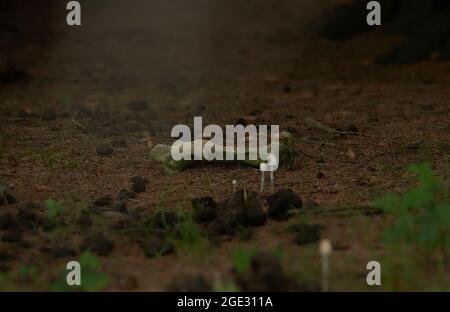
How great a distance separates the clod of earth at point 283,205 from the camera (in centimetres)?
349

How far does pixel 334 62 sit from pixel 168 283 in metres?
6.57

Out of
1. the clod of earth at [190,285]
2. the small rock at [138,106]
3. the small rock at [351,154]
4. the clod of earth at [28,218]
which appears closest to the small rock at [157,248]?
the clod of earth at [190,285]

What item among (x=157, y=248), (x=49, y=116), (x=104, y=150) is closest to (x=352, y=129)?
(x=104, y=150)

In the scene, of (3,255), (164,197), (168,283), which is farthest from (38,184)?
(168,283)

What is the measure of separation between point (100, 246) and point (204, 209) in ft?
1.65

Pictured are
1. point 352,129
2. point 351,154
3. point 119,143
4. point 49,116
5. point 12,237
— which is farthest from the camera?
point 49,116

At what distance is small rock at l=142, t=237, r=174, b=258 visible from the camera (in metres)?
3.12

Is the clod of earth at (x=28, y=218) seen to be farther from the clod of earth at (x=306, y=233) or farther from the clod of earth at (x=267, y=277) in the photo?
the clod of earth at (x=267, y=277)

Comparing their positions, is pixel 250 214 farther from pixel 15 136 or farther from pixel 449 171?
pixel 15 136

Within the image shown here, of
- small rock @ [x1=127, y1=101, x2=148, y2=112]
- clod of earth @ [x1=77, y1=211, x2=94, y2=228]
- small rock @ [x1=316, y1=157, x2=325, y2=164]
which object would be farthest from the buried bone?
small rock @ [x1=127, y1=101, x2=148, y2=112]

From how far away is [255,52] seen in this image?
983 cm

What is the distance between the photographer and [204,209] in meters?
3.47

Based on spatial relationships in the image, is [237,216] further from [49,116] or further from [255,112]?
[49,116]

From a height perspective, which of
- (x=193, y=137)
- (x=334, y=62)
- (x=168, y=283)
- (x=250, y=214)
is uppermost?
(x=334, y=62)
